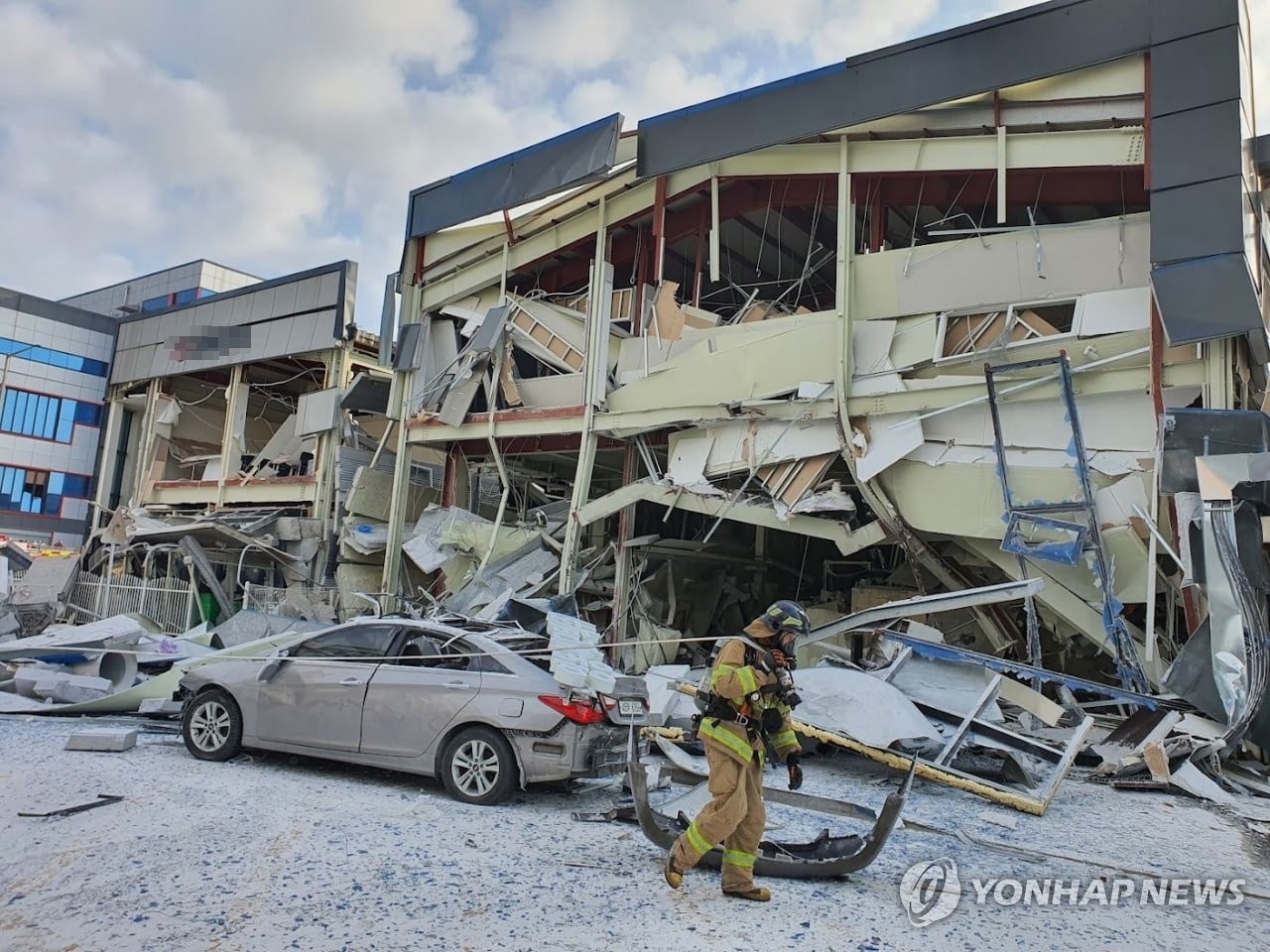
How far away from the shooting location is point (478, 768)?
21.8ft

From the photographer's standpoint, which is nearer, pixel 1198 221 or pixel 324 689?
pixel 324 689

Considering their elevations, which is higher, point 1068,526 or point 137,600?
point 1068,526

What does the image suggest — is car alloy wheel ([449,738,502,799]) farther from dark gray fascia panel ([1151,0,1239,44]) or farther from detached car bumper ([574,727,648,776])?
dark gray fascia panel ([1151,0,1239,44])

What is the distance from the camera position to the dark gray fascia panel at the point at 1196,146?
1000cm

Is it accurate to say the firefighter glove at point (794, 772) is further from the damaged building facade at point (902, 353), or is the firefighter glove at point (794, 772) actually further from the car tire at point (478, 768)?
the damaged building facade at point (902, 353)

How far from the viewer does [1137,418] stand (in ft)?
34.8

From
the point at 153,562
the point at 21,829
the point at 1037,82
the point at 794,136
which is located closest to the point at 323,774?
the point at 21,829

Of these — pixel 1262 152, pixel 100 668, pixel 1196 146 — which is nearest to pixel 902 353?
pixel 1196 146

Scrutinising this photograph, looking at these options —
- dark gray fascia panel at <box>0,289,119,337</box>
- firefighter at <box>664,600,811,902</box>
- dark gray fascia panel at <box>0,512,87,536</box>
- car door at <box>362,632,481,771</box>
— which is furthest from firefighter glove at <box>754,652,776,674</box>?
dark gray fascia panel at <box>0,512,87,536</box>

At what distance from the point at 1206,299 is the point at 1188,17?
348 cm

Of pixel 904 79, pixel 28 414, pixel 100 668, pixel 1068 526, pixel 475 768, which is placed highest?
pixel 904 79

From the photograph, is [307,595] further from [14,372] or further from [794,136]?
[14,372]

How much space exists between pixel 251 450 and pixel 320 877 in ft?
80.9

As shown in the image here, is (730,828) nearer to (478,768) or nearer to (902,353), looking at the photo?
(478,768)
